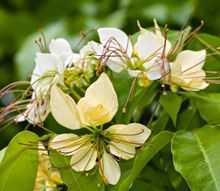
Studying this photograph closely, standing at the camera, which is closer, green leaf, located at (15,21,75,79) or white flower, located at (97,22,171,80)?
white flower, located at (97,22,171,80)

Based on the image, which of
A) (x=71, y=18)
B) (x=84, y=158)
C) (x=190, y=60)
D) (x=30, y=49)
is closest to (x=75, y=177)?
(x=84, y=158)

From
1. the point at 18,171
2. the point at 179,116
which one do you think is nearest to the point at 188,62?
the point at 179,116

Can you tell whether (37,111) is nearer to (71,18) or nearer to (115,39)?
(115,39)

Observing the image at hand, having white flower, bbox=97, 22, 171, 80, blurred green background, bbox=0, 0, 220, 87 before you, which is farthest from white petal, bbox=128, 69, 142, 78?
blurred green background, bbox=0, 0, 220, 87

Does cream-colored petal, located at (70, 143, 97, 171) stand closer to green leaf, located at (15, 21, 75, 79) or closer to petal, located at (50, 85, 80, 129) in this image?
petal, located at (50, 85, 80, 129)

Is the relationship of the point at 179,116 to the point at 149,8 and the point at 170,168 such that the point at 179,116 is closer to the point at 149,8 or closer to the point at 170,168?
the point at 170,168

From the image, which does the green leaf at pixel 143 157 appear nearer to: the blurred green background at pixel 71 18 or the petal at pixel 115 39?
the petal at pixel 115 39
